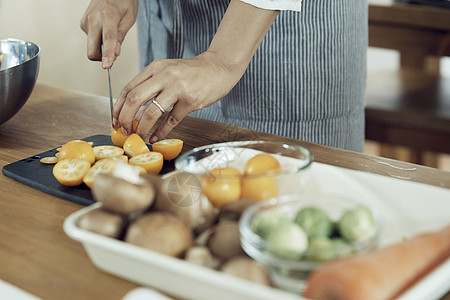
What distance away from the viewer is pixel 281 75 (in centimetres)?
139

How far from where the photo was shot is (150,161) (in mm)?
884


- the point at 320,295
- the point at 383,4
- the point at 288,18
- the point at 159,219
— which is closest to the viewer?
the point at 320,295

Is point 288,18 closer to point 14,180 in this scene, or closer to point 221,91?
point 221,91

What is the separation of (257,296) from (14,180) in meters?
0.57

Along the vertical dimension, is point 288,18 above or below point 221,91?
above

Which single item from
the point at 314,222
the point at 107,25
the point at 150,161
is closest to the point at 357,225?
the point at 314,222

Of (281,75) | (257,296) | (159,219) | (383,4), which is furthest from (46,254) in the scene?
(383,4)

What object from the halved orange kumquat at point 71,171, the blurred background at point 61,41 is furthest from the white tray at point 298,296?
the blurred background at point 61,41

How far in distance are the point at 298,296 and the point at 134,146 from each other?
0.51 metres

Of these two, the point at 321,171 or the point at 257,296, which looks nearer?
the point at 257,296

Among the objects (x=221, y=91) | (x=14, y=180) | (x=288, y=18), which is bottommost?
(x=14, y=180)

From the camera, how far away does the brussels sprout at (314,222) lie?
21.1 inches

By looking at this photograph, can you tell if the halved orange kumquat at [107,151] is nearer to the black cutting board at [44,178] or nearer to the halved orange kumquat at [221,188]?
the black cutting board at [44,178]

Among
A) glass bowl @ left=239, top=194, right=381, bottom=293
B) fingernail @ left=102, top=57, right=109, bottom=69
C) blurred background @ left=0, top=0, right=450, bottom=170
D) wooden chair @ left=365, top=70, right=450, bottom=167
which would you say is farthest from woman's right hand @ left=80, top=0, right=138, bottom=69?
wooden chair @ left=365, top=70, right=450, bottom=167
